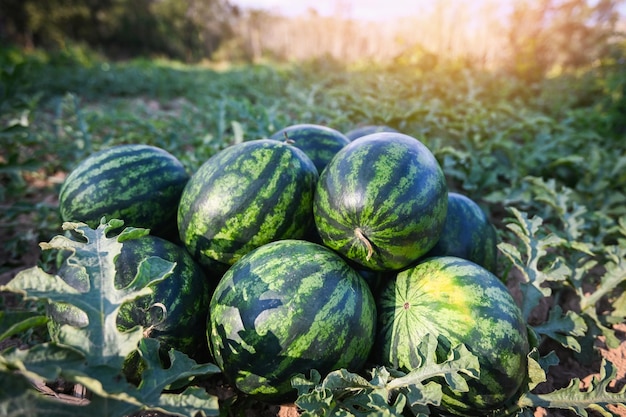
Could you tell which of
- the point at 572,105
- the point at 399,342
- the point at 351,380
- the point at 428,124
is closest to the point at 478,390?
the point at 399,342

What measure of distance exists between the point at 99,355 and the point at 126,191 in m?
1.07

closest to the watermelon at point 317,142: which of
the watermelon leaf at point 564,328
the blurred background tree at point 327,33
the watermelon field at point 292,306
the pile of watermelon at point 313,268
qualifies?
the watermelon field at point 292,306

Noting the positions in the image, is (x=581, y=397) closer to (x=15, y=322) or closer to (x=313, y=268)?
(x=313, y=268)

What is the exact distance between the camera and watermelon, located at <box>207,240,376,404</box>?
1561mm

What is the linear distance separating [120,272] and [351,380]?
41.8 inches

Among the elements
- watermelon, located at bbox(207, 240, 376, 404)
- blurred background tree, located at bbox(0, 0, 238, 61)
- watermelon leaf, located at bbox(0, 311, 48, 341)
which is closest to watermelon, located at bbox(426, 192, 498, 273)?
watermelon, located at bbox(207, 240, 376, 404)

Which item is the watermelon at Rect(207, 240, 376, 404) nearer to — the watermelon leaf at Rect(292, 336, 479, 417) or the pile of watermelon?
the pile of watermelon

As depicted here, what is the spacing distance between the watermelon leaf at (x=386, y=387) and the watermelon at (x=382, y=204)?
42 centimetres

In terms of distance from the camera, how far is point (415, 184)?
1782 millimetres

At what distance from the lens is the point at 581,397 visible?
1706mm

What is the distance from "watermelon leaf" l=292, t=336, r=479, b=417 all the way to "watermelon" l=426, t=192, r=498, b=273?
658 mm

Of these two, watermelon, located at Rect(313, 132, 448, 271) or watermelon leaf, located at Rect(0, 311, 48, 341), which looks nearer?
watermelon leaf, located at Rect(0, 311, 48, 341)

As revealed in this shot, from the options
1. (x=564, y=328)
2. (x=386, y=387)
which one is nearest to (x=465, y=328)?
(x=386, y=387)

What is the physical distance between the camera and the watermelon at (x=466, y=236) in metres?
2.10
